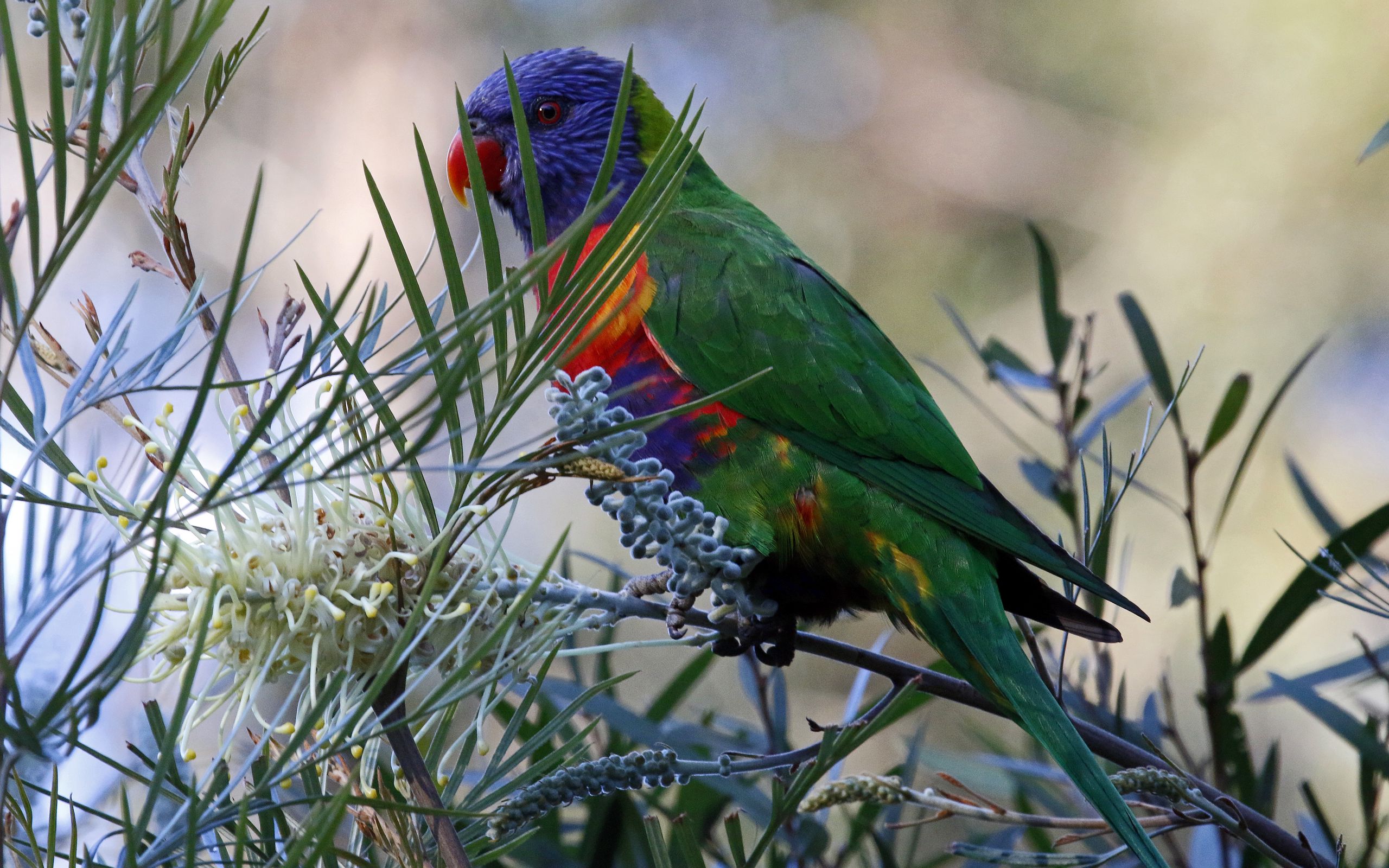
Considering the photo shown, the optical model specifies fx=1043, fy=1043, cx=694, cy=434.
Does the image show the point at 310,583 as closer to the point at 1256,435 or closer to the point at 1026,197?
the point at 1256,435

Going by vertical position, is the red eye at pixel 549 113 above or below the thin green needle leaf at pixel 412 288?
above

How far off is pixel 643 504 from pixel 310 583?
206 mm

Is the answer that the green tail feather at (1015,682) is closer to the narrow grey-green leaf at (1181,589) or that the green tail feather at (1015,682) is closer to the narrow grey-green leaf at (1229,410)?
the narrow grey-green leaf at (1181,589)

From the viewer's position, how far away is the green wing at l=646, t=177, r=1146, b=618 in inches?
49.2

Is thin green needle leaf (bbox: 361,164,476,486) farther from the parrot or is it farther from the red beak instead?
the red beak

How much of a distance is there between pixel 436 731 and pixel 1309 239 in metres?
4.80

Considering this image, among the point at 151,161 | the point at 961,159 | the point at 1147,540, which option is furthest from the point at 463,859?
the point at 961,159

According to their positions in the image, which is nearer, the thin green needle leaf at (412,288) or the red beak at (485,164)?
the thin green needle leaf at (412,288)

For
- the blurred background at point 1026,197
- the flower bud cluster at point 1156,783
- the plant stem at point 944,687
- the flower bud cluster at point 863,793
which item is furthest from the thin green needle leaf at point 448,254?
the blurred background at point 1026,197

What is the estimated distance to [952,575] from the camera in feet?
3.94

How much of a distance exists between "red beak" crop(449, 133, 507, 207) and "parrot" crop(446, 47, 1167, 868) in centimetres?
51

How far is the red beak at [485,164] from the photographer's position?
185cm

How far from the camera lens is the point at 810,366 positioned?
1.33 m

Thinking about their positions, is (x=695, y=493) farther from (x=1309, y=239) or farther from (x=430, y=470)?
(x=1309, y=239)
